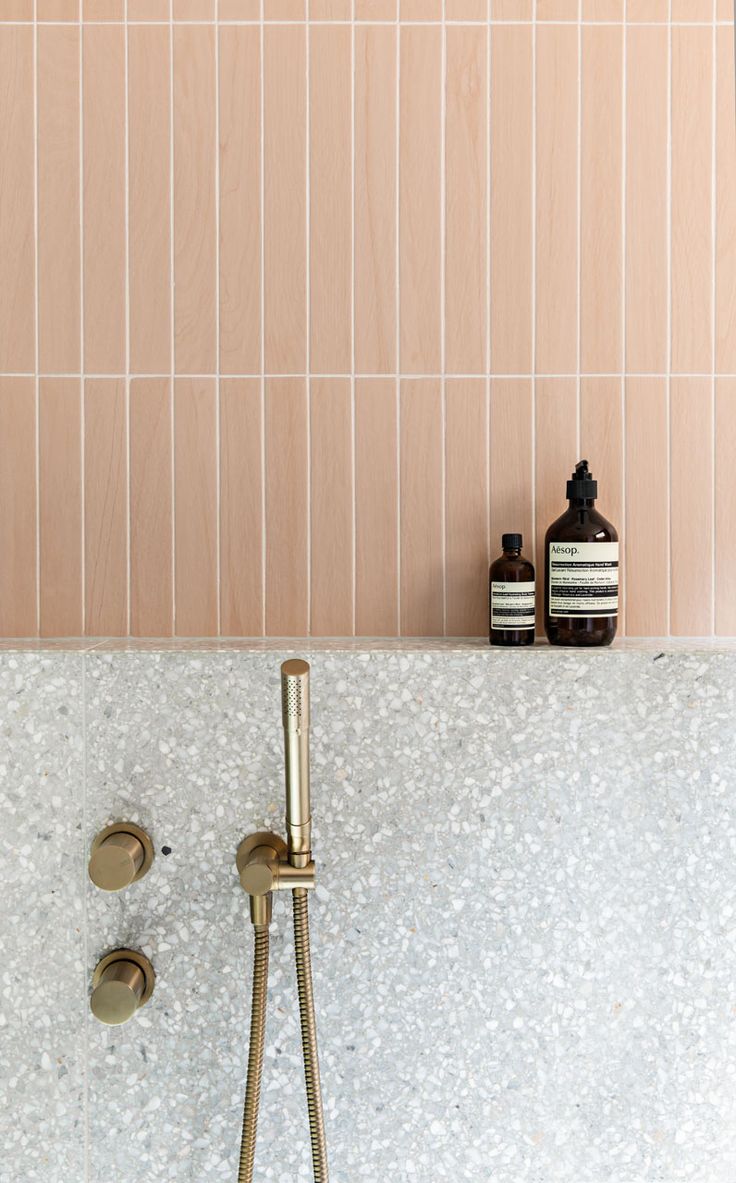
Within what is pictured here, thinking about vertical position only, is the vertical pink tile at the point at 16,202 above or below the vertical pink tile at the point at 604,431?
above

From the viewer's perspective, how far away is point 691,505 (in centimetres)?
93

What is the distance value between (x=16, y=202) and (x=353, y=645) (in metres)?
0.64

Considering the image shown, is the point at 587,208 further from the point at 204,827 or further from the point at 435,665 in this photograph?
the point at 204,827

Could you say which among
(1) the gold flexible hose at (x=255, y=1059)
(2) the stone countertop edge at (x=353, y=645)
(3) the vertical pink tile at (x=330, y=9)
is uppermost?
(3) the vertical pink tile at (x=330, y=9)

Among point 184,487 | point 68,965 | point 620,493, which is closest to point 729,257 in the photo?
point 620,493

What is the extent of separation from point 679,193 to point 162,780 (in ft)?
2.85

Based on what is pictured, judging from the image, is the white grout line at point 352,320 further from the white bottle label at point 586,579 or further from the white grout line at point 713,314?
the white grout line at point 713,314

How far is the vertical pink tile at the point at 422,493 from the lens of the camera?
92cm

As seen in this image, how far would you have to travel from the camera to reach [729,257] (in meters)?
0.92

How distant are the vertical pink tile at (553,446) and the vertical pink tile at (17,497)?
58 centimetres

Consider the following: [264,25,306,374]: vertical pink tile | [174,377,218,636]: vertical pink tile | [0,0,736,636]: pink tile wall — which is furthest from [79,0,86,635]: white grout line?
[264,25,306,374]: vertical pink tile

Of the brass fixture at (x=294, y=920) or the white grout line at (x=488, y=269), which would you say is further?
the white grout line at (x=488, y=269)

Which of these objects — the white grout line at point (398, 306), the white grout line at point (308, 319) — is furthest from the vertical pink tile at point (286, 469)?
the white grout line at point (398, 306)

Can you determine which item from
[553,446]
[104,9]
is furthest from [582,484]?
[104,9]
